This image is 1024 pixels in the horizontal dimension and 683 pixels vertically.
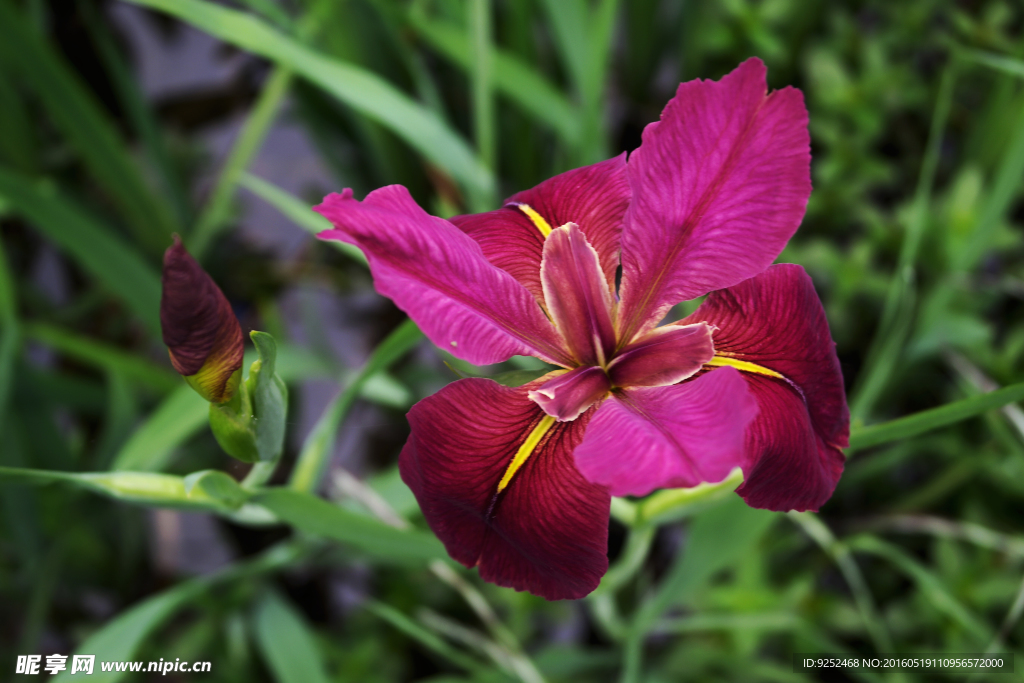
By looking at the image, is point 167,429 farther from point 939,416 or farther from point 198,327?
point 939,416

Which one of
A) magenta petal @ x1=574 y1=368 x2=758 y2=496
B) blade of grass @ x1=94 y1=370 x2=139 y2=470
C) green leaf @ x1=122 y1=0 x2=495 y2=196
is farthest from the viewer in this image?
blade of grass @ x1=94 y1=370 x2=139 y2=470

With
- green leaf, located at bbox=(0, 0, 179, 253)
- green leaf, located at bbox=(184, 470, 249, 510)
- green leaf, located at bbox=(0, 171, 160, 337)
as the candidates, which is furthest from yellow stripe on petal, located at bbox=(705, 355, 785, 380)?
green leaf, located at bbox=(0, 0, 179, 253)

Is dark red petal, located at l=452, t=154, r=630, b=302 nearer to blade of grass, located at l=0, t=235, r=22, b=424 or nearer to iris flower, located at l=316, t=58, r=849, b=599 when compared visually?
Answer: iris flower, located at l=316, t=58, r=849, b=599

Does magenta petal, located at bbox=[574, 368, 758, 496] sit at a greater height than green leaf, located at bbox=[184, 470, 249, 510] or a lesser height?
greater

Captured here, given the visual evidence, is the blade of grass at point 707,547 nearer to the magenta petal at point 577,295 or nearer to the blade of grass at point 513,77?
the magenta petal at point 577,295

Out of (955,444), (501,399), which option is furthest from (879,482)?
(501,399)

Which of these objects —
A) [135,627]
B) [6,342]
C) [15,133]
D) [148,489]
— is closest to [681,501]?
[148,489]

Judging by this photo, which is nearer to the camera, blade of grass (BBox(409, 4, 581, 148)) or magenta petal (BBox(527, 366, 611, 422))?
magenta petal (BBox(527, 366, 611, 422))

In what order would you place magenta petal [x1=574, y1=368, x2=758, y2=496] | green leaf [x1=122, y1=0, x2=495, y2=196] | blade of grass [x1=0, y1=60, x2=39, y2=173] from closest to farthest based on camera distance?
magenta petal [x1=574, y1=368, x2=758, y2=496], green leaf [x1=122, y1=0, x2=495, y2=196], blade of grass [x1=0, y1=60, x2=39, y2=173]
